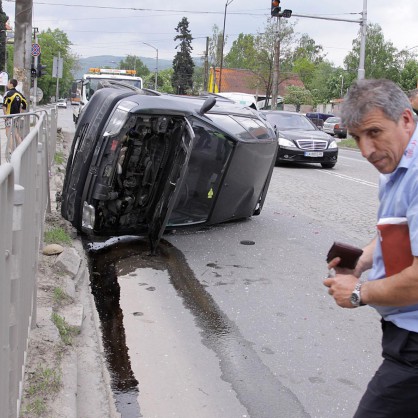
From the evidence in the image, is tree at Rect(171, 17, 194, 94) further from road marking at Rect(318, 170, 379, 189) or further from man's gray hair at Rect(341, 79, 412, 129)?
man's gray hair at Rect(341, 79, 412, 129)

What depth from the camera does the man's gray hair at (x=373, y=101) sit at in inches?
87.4

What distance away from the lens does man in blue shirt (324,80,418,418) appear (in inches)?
84.9

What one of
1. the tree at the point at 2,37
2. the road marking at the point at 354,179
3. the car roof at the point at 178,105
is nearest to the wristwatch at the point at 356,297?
the car roof at the point at 178,105

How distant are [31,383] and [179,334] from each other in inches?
62.9

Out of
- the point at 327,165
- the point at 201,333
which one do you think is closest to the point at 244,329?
the point at 201,333

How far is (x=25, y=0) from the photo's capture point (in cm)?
1727

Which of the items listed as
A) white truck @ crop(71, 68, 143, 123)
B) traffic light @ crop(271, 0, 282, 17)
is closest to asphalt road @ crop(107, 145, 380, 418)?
traffic light @ crop(271, 0, 282, 17)

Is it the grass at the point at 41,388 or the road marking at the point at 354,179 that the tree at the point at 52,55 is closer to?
the road marking at the point at 354,179

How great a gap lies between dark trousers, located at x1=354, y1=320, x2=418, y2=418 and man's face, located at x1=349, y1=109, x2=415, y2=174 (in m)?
0.59

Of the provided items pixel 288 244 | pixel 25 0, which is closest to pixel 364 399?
pixel 288 244

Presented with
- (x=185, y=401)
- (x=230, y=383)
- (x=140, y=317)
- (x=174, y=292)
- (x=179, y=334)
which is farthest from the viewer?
(x=174, y=292)

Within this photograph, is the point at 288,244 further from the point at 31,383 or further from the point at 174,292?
the point at 31,383

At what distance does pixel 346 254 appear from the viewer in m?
2.42

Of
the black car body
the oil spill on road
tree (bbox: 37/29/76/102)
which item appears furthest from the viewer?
tree (bbox: 37/29/76/102)
